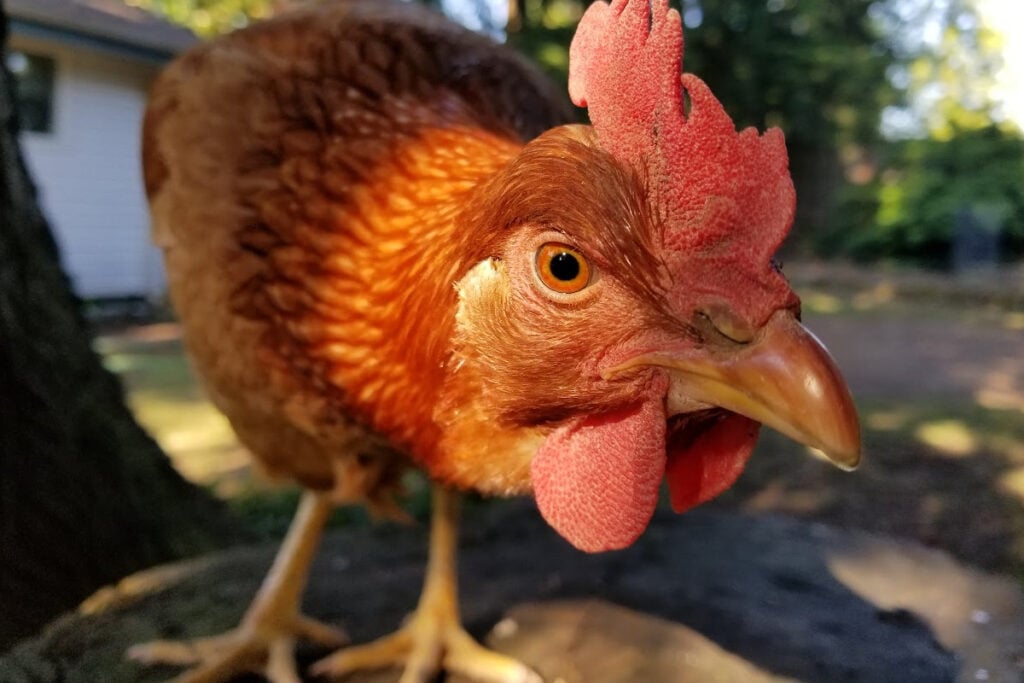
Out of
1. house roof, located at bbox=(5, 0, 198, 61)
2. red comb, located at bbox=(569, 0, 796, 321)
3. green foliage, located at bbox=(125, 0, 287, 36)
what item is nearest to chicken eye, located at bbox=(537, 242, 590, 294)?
red comb, located at bbox=(569, 0, 796, 321)

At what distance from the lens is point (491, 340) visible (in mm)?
1028

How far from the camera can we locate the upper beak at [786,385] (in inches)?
32.5

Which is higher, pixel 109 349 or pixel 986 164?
pixel 986 164

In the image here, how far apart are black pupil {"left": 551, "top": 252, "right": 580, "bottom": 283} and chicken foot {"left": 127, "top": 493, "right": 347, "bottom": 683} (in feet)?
3.28

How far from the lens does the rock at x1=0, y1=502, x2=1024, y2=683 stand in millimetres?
1565

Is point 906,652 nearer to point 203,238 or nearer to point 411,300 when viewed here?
point 411,300

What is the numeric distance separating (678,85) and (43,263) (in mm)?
2036

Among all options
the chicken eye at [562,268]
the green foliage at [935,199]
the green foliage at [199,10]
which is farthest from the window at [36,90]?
the green foliage at [935,199]

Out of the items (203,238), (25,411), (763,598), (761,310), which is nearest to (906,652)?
(763,598)

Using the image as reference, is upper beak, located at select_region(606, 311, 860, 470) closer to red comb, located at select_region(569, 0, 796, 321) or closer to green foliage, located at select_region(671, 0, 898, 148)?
red comb, located at select_region(569, 0, 796, 321)

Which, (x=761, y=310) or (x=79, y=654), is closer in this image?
(x=761, y=310)

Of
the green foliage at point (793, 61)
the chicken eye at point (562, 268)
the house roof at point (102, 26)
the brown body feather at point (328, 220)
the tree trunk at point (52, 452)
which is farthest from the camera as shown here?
the house roof at point (102, 26)

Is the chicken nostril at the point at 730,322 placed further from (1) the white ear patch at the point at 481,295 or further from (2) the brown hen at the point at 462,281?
(1) the white ear patch at the point at 481,295

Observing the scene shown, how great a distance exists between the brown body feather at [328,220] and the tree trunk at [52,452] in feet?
2.29
